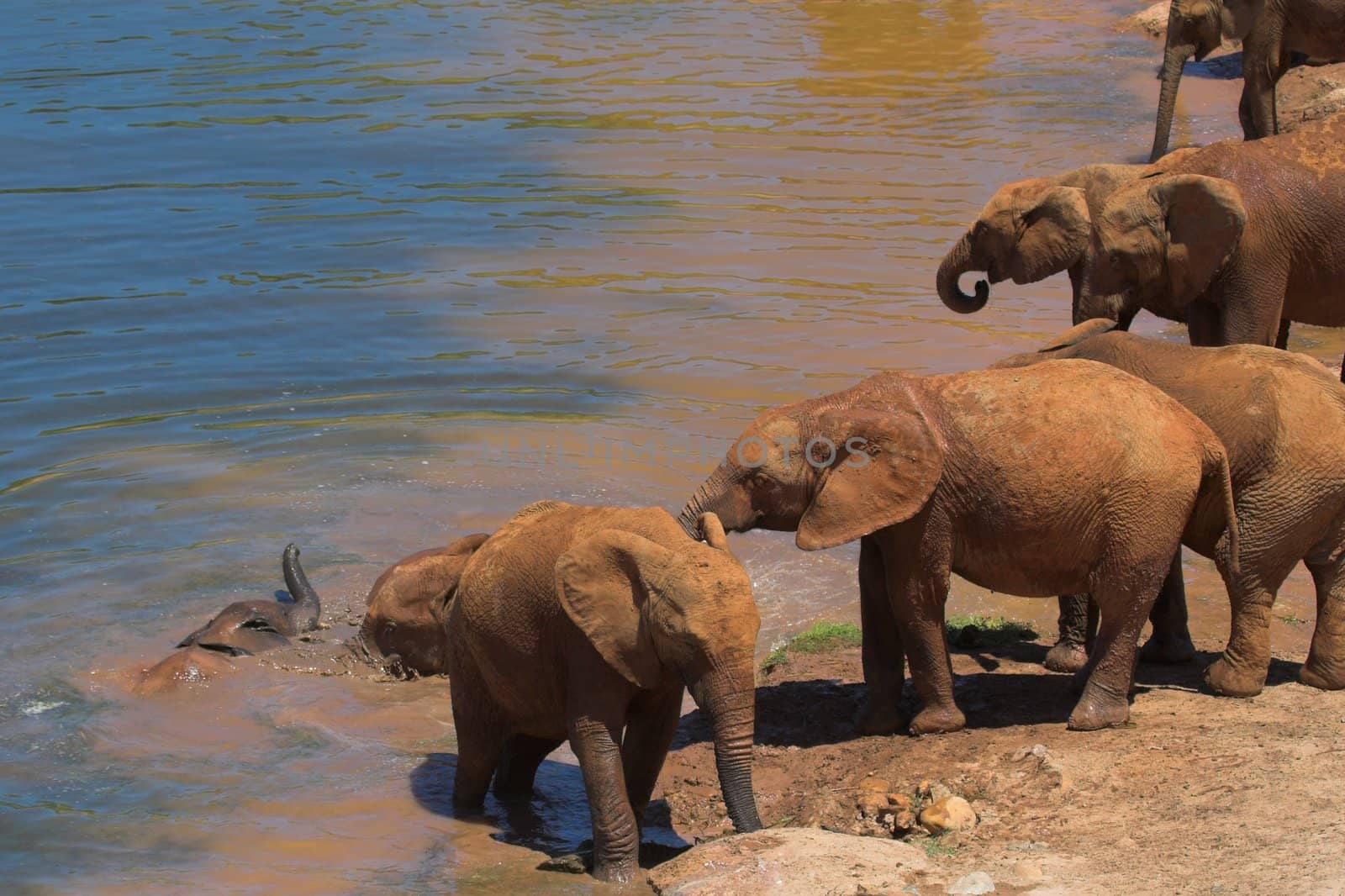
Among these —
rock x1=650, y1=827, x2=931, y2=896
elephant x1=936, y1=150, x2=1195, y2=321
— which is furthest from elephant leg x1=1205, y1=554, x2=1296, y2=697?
elephant x1=936, y1=150, x2=1195, y2=321

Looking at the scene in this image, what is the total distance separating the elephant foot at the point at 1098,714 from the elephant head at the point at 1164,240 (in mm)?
3519

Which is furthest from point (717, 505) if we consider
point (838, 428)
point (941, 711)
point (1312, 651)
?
point (1312, 651)

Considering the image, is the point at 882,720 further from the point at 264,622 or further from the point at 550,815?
the point at 264,622

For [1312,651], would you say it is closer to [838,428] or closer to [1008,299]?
[838,428]

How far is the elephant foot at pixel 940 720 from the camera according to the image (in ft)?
27.6

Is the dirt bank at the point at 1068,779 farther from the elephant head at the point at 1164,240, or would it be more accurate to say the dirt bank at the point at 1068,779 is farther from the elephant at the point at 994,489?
the elephant head at the point at 1164,240

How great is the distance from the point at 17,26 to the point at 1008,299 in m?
20.9

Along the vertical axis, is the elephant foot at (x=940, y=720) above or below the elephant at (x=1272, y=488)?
below

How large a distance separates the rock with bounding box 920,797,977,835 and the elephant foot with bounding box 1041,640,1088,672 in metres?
2.01

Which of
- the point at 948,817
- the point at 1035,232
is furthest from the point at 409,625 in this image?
the point at 1035,232

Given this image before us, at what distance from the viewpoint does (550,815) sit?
853cm

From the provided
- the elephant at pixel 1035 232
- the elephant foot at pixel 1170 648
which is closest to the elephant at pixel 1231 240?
the elephant at pixel 1035 232

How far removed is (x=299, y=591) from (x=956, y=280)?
4.73 metres

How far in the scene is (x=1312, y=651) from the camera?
8477 mm
